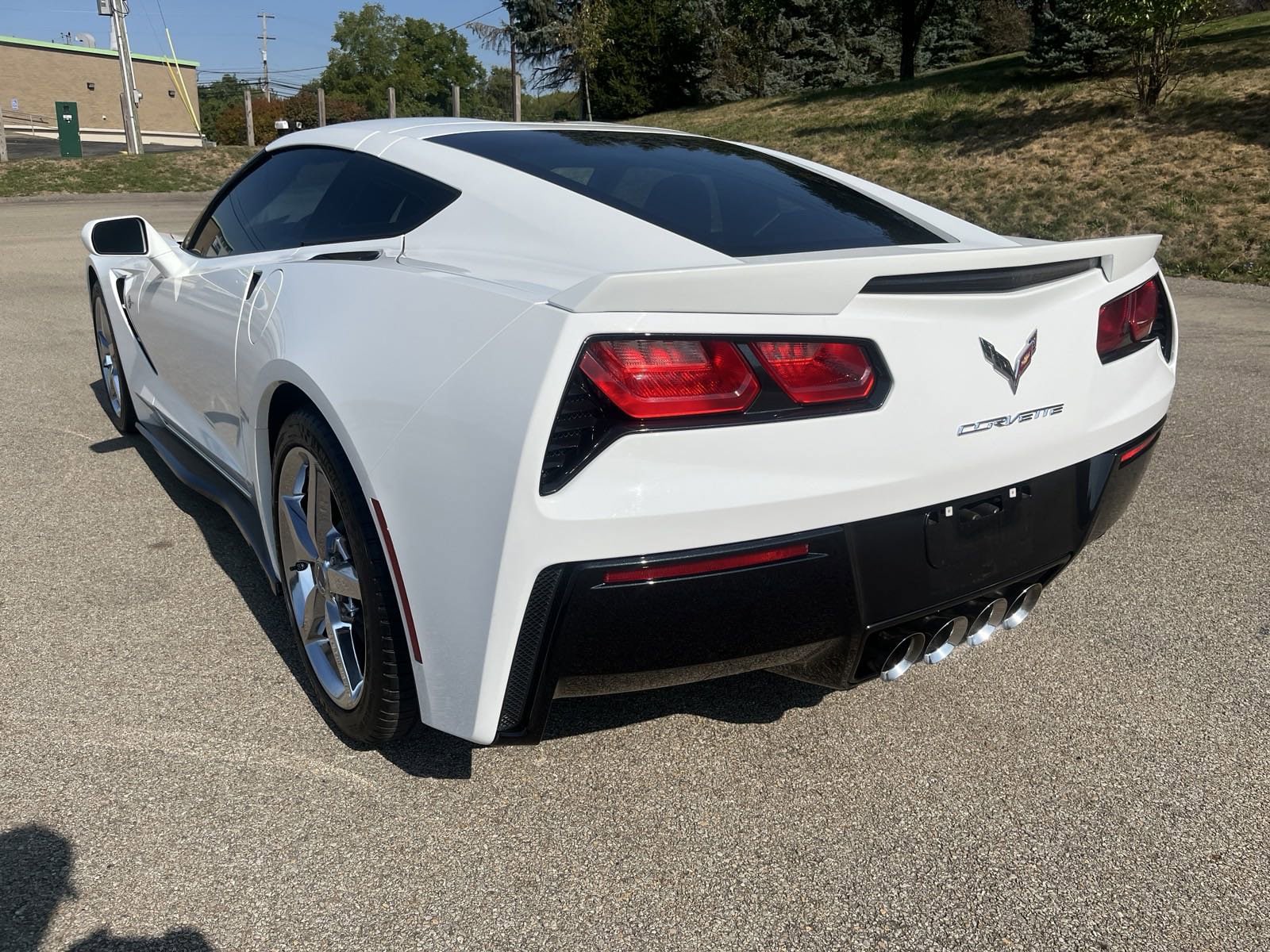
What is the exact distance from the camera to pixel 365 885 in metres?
1.95

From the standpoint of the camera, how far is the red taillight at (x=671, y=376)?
168 cm

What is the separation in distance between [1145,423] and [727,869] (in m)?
1.41

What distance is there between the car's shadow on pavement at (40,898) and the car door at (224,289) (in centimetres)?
112

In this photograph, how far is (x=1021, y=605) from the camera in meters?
2.36

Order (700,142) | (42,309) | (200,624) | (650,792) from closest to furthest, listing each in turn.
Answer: (650,792) → (200,624) → (700,142) → (42,309)

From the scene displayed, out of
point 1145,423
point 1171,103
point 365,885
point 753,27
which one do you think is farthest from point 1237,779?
point 753,27

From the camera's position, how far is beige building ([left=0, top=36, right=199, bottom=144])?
57.9m

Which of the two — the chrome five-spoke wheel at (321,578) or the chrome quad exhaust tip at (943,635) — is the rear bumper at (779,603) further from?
the chrome five-spoke wheel at (321,578)

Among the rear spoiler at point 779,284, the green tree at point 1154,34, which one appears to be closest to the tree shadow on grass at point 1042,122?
the green tree at point 1154,34

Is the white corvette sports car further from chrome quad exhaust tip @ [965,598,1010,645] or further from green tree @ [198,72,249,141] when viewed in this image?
Answer: green tree @ [198,72,249,141]

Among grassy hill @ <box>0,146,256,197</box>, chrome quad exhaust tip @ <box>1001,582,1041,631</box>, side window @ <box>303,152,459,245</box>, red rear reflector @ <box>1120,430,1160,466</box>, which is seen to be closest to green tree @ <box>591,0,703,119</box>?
grassy hill @ <box>0,146,256,197</box>

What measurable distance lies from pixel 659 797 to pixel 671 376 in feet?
3.34

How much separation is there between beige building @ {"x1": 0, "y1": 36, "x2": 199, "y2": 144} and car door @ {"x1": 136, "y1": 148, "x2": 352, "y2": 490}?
58.4 meters

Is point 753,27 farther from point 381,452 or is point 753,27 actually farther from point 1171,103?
point 381,452
